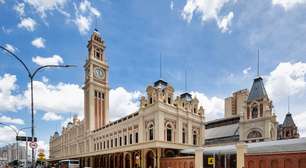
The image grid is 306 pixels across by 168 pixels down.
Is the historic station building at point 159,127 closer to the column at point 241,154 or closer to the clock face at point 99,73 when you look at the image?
the clock face at point 99,73

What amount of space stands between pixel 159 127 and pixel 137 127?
21.9 ft

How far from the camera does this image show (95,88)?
77000mm

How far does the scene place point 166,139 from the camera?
1885 inches

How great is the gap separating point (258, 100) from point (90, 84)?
3905 cm

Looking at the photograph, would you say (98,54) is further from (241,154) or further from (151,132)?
(241,154)

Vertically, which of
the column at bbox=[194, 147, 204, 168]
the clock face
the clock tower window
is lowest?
the column at bbox=[194, 147, 204, 168]

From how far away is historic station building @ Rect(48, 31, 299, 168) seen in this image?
4769 cm

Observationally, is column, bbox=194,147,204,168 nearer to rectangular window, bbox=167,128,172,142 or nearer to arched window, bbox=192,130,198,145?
rectangular window, bbox=167,128,172,142

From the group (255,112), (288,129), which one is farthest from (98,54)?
(288,129)

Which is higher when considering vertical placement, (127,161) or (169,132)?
(169,132)

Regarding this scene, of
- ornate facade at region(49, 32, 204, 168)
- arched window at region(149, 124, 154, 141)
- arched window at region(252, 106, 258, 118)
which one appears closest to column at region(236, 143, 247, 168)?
ornate facade at region(49, 32, 204, 168)

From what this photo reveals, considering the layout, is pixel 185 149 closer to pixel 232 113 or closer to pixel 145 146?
pixel 145 146

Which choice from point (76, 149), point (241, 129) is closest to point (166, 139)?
point (241, 129)

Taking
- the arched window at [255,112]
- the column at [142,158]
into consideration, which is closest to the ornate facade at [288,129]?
the arched window at [255,112]
